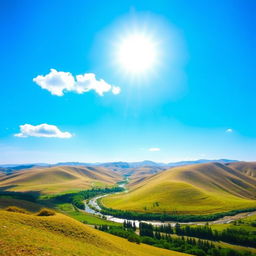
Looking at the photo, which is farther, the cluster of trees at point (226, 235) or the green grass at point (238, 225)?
the green grass at point (238, 225)

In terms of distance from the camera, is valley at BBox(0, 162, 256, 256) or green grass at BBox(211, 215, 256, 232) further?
green grass at BBox(211, 215, 256, 232)

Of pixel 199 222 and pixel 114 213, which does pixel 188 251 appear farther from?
pixel 114 213

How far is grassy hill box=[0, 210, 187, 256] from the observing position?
2456cm

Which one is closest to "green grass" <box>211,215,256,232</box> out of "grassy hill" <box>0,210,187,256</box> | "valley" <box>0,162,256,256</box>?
"valley" <box>0,162,256,256</box>

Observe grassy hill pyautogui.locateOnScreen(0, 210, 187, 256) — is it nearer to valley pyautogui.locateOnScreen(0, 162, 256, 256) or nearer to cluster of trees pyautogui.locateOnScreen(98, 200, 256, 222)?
valley pyautogui.locateOnScreen(0, 162, 256, 256)

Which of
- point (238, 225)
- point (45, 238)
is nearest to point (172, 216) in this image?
point (238, 225)

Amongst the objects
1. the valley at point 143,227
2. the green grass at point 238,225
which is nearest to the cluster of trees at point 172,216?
the valley at point 143,227

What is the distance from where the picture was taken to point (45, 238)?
30.5m

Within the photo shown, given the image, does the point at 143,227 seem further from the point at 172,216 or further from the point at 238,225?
the point at 238,225

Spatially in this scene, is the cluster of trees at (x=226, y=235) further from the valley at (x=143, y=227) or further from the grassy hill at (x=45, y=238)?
the grassy hill at (x=45, y=238)

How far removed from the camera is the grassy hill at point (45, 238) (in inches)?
967

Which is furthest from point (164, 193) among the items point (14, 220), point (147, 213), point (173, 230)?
point (14, 220)

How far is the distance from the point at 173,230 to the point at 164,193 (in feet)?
286

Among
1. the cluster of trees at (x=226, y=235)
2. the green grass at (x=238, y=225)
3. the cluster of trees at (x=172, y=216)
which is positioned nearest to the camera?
the cluster of trees at (x=226, y=235)
